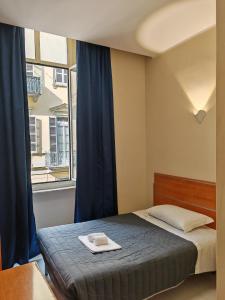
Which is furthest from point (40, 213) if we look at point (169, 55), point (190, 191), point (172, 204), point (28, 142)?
point (169, 55)

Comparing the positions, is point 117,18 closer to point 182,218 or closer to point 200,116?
point 200,116

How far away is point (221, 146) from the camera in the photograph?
512mm

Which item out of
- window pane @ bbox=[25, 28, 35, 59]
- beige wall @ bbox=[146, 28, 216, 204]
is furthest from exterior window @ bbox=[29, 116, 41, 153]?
beige wall @ bbox=[146, 28, 216, 204]

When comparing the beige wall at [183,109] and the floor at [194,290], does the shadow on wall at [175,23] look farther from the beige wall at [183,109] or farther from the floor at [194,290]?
the floor at [194,290]

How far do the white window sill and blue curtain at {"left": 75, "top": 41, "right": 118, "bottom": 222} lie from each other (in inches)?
11.4

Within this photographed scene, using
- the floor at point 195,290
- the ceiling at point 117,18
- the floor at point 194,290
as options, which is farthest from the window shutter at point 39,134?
the floor at point 195,290

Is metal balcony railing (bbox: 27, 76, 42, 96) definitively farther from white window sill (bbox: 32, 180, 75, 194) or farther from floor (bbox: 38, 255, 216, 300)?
floor (bbox: 38, 255, 216, 300)

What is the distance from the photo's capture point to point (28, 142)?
9.35 feet

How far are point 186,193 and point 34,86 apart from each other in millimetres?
2446

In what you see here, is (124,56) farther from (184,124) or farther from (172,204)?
(172,204)

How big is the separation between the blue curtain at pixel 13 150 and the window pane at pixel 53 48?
506 mm

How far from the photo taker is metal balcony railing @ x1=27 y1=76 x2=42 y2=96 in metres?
3.21

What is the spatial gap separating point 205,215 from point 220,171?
243 cm

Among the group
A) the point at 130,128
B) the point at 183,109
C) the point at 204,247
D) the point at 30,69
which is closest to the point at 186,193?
the point at 204,247
